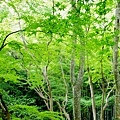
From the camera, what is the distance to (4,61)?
21.5ft

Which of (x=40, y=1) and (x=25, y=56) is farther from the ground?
(x=40, y=1)

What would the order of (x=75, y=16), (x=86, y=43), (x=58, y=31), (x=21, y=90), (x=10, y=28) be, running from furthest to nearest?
(x=21, y=90), (x=10, y=28), (x=86, y=43), (x=58, y=31), (x=75, y=16)

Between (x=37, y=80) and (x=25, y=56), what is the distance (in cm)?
137

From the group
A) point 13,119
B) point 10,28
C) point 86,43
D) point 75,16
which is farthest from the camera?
point 10,28

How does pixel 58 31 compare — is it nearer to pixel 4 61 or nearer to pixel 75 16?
pixel 75 16

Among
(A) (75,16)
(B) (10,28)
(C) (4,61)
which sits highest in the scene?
(B) (10,28)

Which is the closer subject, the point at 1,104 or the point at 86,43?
the point at 1,104

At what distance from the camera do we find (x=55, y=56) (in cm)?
967

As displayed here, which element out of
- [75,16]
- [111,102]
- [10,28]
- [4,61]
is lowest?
[111,102]

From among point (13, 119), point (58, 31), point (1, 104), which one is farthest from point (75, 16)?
point (13, 119)

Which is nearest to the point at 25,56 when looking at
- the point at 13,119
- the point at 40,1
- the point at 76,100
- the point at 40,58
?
the point at 40,58

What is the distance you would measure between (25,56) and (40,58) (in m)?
0.56

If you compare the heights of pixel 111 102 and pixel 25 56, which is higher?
pixel 25 56

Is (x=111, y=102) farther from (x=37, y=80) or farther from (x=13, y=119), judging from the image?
(x=13, y=119)
